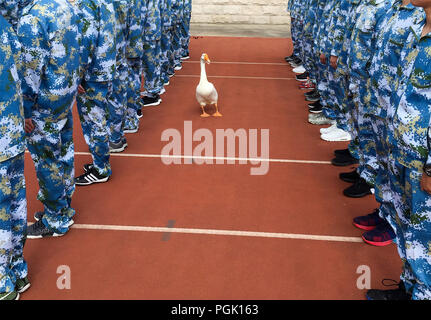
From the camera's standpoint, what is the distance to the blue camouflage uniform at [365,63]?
3.09 metres

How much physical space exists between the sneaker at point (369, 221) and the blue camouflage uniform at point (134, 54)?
9.36 ft

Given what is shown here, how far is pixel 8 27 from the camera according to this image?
2.02 metres

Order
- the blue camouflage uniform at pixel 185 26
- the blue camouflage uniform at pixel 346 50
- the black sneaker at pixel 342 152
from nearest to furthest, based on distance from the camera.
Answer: the blue camouflage uniform at pixel 346 50 → the black sneaker at pixel 342 152 → the blue camouflage uniform at pixel 185 26

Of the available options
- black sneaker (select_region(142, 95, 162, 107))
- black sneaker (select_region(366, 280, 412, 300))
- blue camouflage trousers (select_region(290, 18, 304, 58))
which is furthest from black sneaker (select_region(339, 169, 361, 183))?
blue camouflage trousers (select_region(290, 18, 304, 58))

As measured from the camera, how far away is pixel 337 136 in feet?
15.4

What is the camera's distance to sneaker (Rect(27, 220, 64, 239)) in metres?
2.99

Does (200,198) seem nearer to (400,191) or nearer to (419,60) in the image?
(400,191)

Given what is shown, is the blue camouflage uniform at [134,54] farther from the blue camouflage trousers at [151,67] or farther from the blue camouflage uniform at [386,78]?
the blue camouflage uniform at [386,78]

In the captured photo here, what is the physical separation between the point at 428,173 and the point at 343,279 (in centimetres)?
100

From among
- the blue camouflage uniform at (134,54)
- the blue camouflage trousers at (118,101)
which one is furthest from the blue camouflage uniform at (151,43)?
the blue camouflage trousers at (118,101)

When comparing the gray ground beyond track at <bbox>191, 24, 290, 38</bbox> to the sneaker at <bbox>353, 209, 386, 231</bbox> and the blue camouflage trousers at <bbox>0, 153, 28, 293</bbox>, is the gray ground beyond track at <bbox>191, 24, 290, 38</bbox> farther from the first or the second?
the blue camouflage trousers at <bbox>0, 153, 28, 293</bbox>

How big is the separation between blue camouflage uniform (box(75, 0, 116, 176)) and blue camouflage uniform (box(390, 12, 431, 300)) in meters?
2.22

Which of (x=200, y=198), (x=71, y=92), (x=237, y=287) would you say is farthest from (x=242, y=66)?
(x=237, y=287)

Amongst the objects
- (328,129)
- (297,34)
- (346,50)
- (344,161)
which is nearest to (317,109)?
(328,129)
